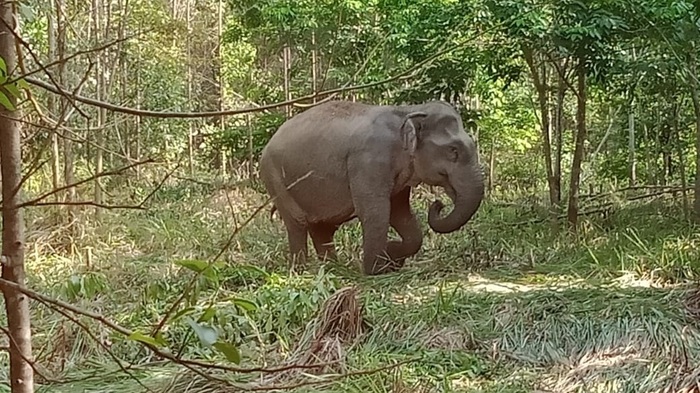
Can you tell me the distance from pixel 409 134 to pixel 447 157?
264mm

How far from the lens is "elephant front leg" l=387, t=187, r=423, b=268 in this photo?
5.73m

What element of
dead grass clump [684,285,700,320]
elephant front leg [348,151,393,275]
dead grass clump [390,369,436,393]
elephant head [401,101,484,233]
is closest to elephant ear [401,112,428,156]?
elephant head [401,101,484,233]

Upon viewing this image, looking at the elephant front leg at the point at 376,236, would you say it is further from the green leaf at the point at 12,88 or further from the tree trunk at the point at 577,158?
the green leaf at the point at 12,88

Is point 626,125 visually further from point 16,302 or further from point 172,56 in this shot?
point 16,302

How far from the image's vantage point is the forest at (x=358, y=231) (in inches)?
48.3

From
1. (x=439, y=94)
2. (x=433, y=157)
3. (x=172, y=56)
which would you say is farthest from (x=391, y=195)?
(x=172, y=56)

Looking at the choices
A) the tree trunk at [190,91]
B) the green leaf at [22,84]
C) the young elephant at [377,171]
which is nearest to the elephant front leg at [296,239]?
the young elephant at [377,171]

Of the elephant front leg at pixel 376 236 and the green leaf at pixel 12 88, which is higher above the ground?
→ the green leaf at pixel 12 88

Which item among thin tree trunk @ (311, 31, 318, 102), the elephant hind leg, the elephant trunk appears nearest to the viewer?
the elephant trunk

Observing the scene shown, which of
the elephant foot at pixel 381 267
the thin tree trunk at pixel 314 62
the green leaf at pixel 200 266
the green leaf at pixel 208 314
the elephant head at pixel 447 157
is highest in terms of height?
the thin tree trunk at pixel 314 62

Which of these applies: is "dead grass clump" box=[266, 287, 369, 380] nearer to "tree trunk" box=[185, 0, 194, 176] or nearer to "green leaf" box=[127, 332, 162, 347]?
"green leaf" box=[127, 332, 162, 347]

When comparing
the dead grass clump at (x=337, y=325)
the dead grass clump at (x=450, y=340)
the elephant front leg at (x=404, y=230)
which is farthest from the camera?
the elephant front leg at (x=404, y=230)

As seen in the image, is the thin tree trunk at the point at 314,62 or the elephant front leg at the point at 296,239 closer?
the elephant front leg at the point at 296,239

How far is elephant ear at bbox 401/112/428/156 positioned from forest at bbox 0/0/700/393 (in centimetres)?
33
